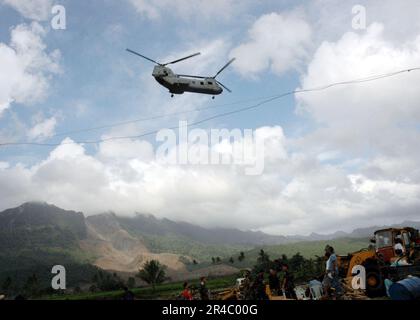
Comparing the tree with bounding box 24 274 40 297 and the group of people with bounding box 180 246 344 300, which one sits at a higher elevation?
the group of people with bounding box 180 246 344 300

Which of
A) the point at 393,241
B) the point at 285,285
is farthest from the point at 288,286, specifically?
the point at 393,241

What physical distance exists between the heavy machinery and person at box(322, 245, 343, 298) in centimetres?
439

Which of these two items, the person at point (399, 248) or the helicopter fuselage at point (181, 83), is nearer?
the person at point (399, 248)

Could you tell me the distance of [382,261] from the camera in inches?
641

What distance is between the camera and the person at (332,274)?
1191 centimetres

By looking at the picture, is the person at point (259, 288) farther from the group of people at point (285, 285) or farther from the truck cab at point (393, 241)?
the truck cab at point (393, 241)

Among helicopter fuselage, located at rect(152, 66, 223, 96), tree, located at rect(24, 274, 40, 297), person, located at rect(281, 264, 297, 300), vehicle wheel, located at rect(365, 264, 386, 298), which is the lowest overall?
tree, located at rect(24, 274, 40, 297)

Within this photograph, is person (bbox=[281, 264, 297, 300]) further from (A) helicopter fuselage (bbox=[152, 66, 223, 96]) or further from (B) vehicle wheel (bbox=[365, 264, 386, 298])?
(A) helicopter fuselage (bbox=[152, 66, 223, 96])

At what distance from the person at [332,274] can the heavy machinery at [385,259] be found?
439cm

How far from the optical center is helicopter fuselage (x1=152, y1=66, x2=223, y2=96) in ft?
81.1

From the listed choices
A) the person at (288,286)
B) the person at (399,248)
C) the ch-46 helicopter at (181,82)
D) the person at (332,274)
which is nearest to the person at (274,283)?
the person at (288,286)

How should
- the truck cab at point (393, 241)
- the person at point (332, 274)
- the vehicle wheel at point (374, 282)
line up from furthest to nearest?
the truck cab at point (393, 241)
the vehicle wheel at point (374, 282)
the person at point (332, 274)

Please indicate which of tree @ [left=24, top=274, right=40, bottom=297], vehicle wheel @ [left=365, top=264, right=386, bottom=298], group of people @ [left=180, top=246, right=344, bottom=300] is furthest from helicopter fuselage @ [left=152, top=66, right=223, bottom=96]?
tree @ [left=24, top=274, right=40, bottom=297]
